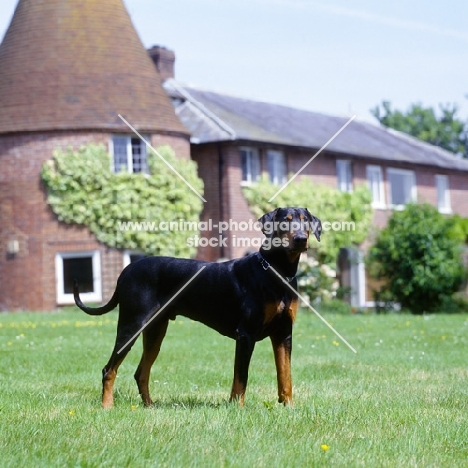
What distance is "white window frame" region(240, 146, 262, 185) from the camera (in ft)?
99.2

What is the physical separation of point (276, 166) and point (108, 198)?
6908mm

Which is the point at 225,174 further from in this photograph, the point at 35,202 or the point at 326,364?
the point at 326,364

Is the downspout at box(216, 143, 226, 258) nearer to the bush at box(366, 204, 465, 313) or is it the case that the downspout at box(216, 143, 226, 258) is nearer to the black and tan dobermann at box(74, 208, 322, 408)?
the bush at box(366, 204, 465, 313)

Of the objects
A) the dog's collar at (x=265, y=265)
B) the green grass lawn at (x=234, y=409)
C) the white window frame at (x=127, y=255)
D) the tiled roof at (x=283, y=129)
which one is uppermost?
the tiled roof at (x=283, y=129)

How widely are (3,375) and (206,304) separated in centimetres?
355

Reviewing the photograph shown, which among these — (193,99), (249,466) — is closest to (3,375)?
(249,466)

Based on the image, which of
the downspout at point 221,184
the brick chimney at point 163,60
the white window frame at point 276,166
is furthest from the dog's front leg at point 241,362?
the brick chimney at point 163,60

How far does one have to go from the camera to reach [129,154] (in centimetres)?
2752

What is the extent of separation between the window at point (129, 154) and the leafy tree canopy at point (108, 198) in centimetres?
32

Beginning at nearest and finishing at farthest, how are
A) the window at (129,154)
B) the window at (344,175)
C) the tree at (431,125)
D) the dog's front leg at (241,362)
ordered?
the dog's front leg at (241,362), the window at (129,154), the window at (344,175), the tree at (431,125)

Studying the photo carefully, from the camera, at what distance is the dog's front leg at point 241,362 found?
7586mm

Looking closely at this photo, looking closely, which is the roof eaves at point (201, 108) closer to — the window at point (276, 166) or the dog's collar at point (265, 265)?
the window at point (276, 166)

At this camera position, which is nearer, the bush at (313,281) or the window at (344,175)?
the bush at (313,281)

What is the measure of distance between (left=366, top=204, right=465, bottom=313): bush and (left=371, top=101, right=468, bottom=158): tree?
43.2 metres
